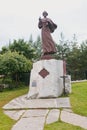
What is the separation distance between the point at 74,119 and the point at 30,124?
Answer: 152 centimetres

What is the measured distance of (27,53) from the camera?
2698cm

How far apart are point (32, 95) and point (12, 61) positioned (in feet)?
24.4

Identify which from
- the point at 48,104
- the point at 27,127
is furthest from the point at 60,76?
the point at 27,127

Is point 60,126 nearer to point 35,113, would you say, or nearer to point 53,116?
point 53,116

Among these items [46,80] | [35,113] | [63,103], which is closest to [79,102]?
[63,103]

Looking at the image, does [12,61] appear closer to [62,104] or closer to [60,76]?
[60,76]

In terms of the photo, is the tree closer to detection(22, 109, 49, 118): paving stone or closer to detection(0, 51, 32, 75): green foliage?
detection(0, 51, 32, 75): green foliage

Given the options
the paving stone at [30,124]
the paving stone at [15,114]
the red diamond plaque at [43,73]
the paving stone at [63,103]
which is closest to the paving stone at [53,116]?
the paving stone at [30,124]

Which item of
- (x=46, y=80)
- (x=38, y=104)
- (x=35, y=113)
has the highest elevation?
(x=46, y=80)

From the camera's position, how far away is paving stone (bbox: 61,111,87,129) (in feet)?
28.5

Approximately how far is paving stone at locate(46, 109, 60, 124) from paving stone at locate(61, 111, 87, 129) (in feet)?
0.66

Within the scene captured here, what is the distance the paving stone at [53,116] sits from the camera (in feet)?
30.4

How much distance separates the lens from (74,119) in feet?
30.8

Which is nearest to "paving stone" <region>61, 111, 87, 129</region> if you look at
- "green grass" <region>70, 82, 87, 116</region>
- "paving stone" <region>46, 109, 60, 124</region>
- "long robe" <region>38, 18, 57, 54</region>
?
"paving stone" <region>46, 109, 60, 124</region>
